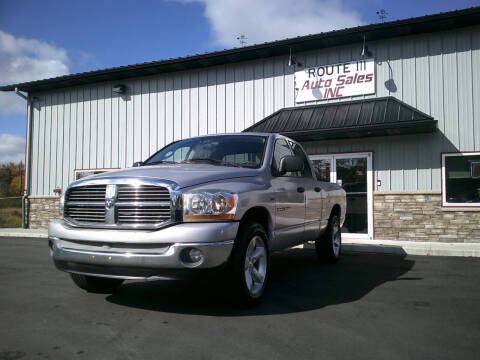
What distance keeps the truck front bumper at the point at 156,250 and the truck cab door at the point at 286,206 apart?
47.3 inches

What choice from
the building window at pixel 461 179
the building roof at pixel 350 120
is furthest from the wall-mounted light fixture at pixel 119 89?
the building window at pixel 461 179

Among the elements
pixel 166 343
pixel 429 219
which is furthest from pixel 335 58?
pixel 166 343

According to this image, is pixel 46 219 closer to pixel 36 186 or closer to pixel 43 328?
pixel 36 186

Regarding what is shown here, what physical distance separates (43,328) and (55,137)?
14725 mm

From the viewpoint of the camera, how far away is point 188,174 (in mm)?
4234

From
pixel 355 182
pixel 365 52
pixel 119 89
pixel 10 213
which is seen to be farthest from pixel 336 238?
pixel 10 213

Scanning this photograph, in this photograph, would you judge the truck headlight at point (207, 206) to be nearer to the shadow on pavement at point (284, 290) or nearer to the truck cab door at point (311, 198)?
the shadow on pavement at point (284, 290)

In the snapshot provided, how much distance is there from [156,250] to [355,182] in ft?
29.6

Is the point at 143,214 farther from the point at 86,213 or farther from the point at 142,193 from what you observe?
the point at 86,213

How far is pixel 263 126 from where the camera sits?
1231 centimetres

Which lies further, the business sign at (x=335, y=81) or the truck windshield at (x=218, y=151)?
the business sign at (x=335, y=81)

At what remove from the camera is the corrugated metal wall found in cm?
1095

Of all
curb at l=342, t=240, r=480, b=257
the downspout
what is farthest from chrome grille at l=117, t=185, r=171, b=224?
the downspout

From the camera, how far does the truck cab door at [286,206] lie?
16.9 ft
